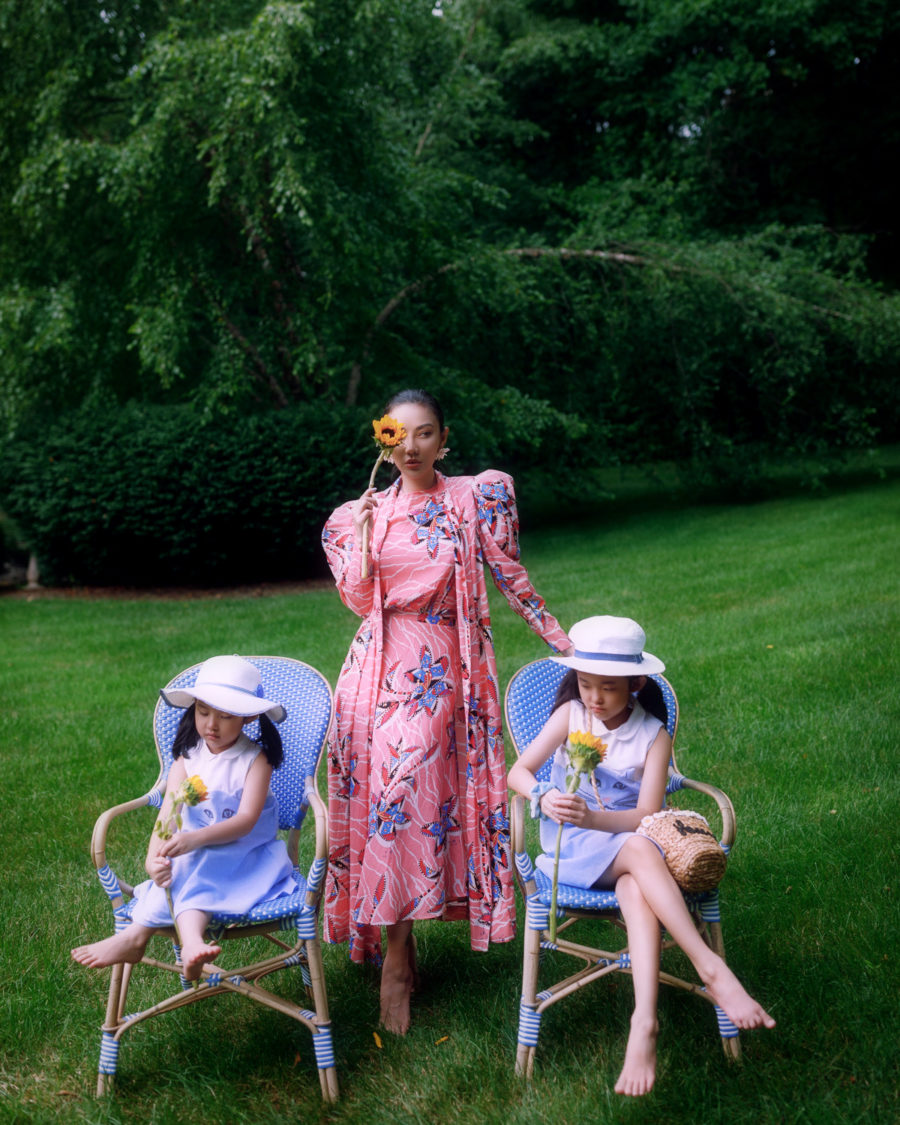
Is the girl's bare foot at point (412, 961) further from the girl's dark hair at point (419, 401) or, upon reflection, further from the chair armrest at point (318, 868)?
the girl's dark hair at point (419, 401)

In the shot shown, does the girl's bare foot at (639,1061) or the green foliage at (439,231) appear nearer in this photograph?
the girl's bare foot at (639,1061)

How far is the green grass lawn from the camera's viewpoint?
2.73m

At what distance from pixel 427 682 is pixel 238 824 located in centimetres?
66

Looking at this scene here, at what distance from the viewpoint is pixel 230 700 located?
2.98 m

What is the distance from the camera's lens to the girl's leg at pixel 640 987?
243 centimetres

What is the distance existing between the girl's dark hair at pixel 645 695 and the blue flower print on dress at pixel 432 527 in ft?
1.74

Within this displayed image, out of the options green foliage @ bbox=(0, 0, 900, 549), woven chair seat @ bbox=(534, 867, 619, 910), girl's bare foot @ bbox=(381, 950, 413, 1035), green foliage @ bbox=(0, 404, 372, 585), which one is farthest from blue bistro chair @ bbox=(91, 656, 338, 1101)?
green foliage @ bbox=(0, 404, 372, 585)

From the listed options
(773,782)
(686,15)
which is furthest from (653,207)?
(773,782)

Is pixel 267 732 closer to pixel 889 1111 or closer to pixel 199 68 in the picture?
pixel 889 1111

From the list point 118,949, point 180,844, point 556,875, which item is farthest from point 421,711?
point 118,949

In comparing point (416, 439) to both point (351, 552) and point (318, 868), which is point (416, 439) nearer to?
point (351, 552)

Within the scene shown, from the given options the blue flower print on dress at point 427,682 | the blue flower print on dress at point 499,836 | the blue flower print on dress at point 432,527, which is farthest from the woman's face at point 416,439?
the blue flower print on dress at point 499,836

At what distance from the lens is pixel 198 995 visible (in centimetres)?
288

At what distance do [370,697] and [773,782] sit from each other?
89.4 inches
